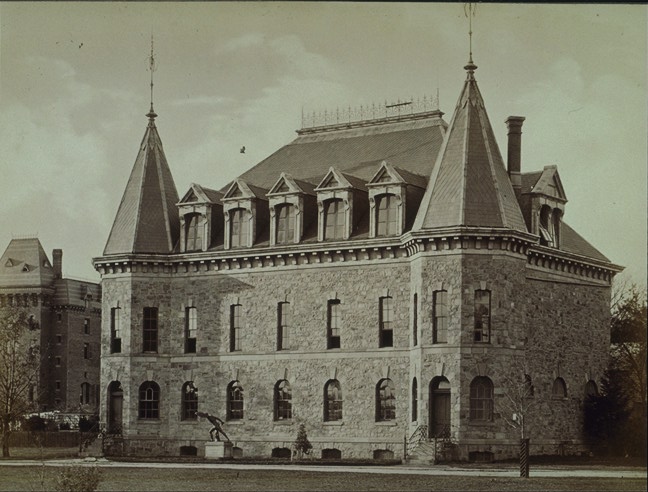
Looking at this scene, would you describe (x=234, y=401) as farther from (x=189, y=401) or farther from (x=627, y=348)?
(x=627, y=348)

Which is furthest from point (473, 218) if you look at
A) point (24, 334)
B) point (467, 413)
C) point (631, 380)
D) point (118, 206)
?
point (24, 334)

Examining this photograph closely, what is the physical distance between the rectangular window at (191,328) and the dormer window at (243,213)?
3.50 meters

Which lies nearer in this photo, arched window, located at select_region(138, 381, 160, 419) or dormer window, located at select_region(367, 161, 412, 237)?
dormer window, located at select_region(367, 161, 412, 237)

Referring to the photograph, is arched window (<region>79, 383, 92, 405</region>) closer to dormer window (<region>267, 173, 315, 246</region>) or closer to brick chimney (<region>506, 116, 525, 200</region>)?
dormer window (<region>267, 173, 315, 246</region>)

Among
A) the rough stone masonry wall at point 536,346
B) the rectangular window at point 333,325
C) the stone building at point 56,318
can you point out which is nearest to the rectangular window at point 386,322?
the rectangular window at point 333,325

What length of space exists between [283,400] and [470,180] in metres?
12.6

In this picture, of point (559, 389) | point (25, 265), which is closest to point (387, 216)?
point (559, 389)

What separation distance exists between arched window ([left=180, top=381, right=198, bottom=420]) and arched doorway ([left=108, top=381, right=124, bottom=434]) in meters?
2.75

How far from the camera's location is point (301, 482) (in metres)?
35.8

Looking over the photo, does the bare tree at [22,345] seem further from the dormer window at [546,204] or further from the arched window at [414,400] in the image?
the dormer window at [546,204]

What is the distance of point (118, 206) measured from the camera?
58750 mm

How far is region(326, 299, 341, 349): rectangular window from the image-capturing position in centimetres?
5250

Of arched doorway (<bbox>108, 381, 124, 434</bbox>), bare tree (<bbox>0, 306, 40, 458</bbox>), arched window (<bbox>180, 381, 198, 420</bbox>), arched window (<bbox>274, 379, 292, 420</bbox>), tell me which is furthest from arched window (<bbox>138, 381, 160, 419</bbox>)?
bare tree (<bbox>0, 306, 40, 458</bbox>)

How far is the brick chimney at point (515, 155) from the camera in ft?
170
